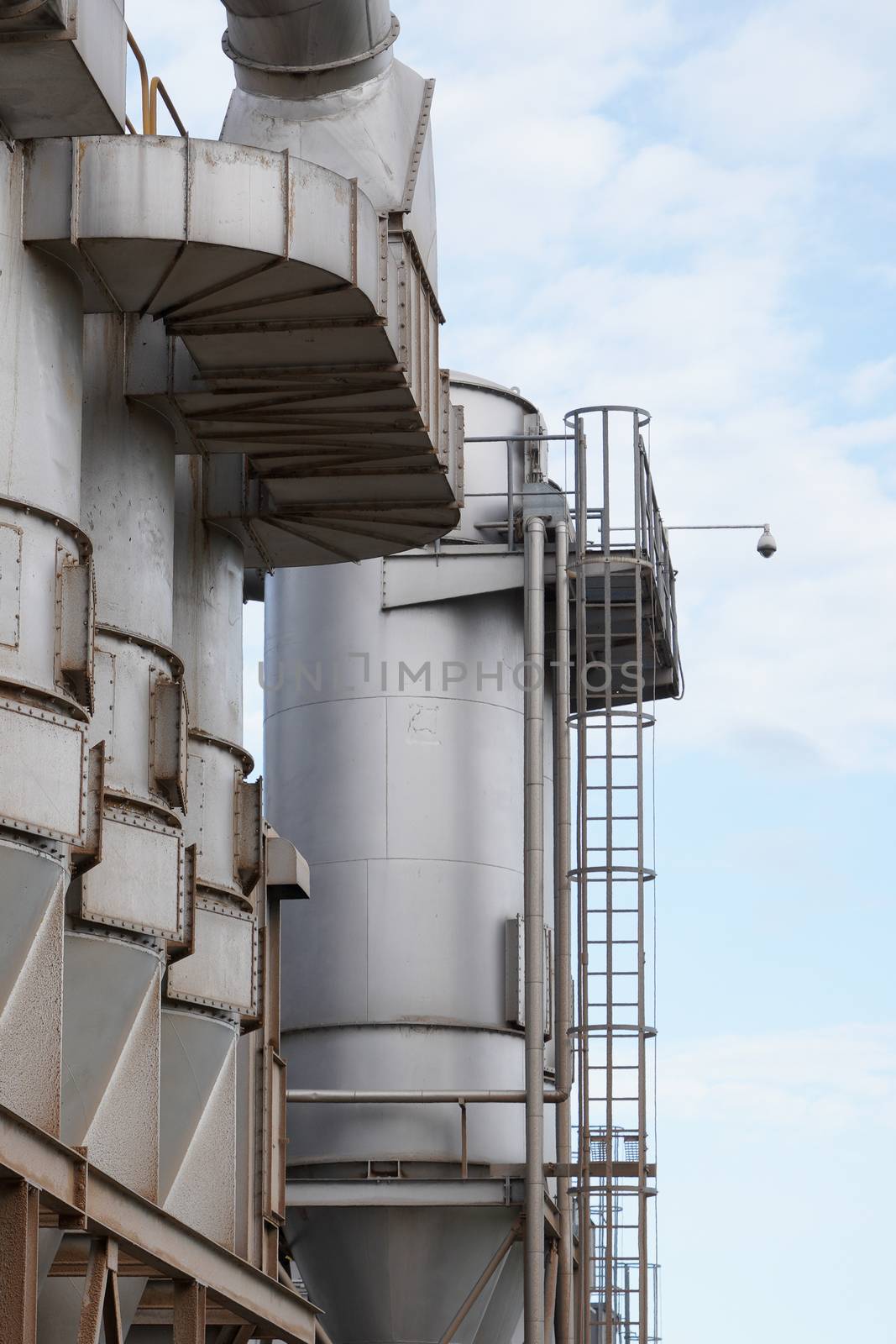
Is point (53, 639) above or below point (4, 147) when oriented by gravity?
below

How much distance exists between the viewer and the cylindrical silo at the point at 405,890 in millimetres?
22078

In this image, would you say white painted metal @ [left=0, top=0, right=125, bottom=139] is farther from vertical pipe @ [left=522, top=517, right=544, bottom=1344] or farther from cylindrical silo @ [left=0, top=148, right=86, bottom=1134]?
vertical pipe @ [left=522, top=517, right=544, bottom=1344]

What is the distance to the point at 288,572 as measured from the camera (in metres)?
24.8

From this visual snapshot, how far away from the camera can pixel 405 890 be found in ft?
75.8

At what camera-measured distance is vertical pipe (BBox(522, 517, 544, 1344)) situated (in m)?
20.9

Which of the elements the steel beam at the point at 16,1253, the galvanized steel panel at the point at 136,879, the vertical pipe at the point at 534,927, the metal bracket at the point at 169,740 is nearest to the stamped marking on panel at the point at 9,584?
the galvanized steel panel at the point at 136,879

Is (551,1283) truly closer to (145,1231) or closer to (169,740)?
(169,740)

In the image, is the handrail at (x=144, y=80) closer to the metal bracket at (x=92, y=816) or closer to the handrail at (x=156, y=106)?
the handrail at (x=156, y=106)

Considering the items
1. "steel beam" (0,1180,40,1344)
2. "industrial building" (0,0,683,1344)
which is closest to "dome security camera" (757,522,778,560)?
"industrial building" (0,0,683,1344)

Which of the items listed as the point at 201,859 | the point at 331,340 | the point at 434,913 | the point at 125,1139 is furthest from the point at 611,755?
the point at 125,1139

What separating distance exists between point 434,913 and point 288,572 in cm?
455

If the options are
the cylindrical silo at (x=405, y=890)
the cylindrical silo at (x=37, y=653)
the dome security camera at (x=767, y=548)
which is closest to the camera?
the cylindrical silo at (x=37, y=653)

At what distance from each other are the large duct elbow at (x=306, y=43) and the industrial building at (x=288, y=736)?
4cm

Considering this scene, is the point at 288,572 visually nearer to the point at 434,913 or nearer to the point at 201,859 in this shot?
the point at 434,913
